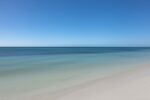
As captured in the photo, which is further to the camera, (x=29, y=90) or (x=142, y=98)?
(x=29, y=90)

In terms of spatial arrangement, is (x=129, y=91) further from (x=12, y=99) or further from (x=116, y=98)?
(x=12, y=99)

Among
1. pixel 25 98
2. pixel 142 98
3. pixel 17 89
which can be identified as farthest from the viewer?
pixel 17 89

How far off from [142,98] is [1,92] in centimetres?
346

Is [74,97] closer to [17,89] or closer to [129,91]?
[129,91]

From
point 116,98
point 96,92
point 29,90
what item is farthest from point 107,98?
point 29,90

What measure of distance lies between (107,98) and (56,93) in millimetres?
1286

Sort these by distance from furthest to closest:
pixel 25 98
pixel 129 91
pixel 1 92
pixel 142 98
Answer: pixel 1 92, pixel 129 91, pixel 25 98, pixel 142 98

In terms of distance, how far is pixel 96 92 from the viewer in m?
3.87

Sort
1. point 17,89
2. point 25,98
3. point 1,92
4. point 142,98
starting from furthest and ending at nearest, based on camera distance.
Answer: point 17,89 < point 1,92 < point 25,98 < point 142,98

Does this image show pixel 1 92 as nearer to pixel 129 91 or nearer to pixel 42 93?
pixel 42 93

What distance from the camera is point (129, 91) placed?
387 centimetres

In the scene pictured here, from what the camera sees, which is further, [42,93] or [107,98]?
[42,93]

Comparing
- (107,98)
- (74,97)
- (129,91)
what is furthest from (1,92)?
(129,91)

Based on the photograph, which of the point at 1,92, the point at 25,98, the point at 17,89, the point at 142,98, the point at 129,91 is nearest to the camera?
the point at 142,98
